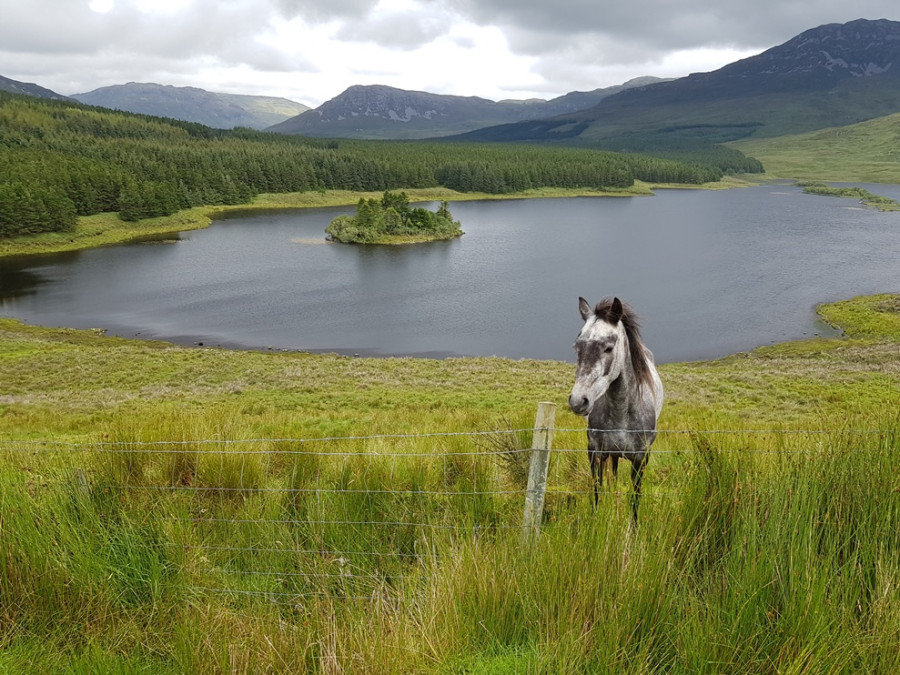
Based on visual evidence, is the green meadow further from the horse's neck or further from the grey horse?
the horse's neck

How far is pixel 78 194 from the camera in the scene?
314ft

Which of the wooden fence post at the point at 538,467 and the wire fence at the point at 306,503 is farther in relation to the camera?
the wire fence at the point at 306,503

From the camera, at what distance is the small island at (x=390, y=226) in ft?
298

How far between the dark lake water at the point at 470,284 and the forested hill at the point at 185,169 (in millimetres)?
13025

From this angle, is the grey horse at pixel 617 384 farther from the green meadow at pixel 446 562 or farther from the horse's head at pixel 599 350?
the green meadow at pixel 446 562

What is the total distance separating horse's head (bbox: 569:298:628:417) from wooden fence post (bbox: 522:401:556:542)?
3.27ft

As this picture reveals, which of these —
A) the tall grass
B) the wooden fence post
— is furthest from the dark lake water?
the wooden fence post

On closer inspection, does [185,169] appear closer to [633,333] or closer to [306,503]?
[306,503]

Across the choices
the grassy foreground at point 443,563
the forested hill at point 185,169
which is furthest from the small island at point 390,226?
the grassy foreground at point 443,563

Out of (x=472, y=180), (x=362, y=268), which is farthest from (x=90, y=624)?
(x=472, y=180)

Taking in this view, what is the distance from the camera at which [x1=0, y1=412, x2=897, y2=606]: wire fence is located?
500cm

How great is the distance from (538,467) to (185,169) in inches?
5767

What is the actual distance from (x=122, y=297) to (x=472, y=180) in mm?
110549

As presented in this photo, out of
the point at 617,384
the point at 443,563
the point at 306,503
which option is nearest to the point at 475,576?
the point at 443,563
